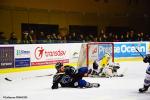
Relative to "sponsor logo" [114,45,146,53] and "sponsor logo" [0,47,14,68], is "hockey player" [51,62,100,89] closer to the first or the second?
"sponsor logo" [0,47,14,68]

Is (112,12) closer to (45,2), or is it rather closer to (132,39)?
(45,2)

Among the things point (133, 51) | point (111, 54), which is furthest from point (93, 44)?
point (133, 51)

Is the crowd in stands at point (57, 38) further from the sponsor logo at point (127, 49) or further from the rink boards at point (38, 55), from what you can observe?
the sponsor logo at point (127, 49)

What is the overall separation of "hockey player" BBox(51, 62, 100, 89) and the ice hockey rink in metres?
0.26

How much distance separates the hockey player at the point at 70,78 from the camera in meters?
10.5

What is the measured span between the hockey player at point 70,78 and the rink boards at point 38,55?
2781 mm

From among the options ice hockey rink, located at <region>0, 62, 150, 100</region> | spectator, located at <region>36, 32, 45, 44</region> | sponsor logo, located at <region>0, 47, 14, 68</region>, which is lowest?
ice hockey rink, located at <region>0, 62, 150, 100</region>

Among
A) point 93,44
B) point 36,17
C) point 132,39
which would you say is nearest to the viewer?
point 93,44

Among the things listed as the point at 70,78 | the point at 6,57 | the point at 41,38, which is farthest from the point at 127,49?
the point at 70,78

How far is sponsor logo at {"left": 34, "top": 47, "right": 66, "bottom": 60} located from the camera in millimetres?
14216

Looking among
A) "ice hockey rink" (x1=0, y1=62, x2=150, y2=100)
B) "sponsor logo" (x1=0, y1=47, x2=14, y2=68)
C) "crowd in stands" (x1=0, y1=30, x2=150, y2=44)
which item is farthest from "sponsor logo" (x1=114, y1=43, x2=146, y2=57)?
"sponsor logo" (x1=0, y1=47, x2=14, y2=68)

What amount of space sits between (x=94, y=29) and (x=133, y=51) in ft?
25.3

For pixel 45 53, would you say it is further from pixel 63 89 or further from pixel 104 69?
pixel 63 89

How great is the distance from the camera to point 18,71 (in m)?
13.3
